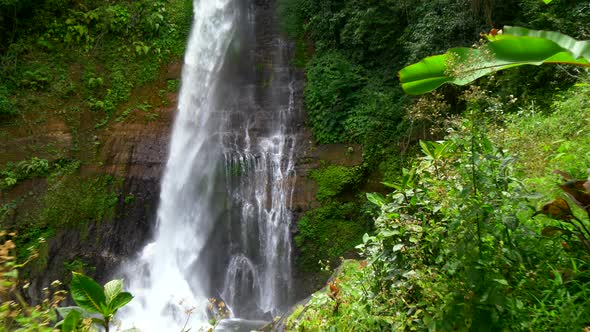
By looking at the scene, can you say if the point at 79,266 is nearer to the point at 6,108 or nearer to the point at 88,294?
the point at 6,108

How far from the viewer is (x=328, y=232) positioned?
10.7 metres

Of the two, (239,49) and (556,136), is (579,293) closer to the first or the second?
(556,136)

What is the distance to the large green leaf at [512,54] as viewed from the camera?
9.00 ft

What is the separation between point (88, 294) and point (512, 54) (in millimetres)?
3302

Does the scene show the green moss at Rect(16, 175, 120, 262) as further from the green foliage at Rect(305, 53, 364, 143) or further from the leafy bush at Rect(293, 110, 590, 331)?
the leafy bush at Rect(293, 110, 590, 331)

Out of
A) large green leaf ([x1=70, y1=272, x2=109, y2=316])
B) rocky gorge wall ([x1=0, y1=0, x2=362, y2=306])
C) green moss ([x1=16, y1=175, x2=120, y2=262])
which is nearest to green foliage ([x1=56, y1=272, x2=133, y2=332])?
large green leaf ([x1=70, y1=272, x2=109, y2=316])

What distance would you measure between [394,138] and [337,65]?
12.0 ft

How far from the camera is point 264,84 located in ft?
45.5

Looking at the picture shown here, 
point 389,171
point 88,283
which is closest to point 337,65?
point 389,171

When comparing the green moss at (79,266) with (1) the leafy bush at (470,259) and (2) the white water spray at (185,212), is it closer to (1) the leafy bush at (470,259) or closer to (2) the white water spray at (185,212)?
(2) the white water spray at (185,212)

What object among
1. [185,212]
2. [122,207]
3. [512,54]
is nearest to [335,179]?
[185,212]

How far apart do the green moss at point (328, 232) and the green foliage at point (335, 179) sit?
314mm

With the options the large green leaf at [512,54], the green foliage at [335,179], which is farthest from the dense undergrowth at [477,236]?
the green foliage at [335,179]

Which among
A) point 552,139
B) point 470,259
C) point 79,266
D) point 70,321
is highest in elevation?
point 552,139
